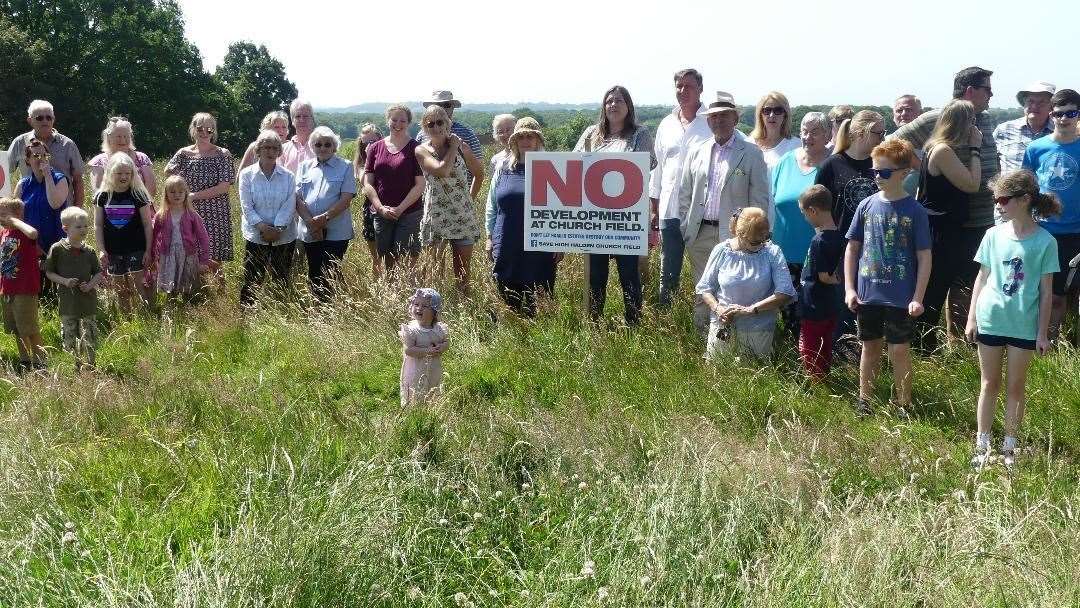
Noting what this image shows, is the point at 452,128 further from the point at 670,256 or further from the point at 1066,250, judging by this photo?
the point at 1066,250

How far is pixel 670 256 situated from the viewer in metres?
7.37

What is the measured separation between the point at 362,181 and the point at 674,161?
3061mm

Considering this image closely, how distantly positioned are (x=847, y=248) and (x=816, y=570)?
2618 mm

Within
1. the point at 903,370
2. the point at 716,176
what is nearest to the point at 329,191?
the point at 716,176

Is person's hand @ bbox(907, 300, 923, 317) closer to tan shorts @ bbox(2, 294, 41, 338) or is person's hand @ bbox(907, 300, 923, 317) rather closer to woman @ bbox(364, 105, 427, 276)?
woman @ bbox(364, 105, 427, 276)

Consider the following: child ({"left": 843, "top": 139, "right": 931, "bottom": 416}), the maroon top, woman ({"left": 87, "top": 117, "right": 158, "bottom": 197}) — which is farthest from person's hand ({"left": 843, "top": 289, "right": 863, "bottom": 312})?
woman ({"left": 87, "top": 117, "right": 158, "bottom": 197})

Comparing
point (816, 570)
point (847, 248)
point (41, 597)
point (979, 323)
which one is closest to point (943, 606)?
point (816, 570)

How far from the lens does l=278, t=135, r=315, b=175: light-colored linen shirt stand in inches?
377

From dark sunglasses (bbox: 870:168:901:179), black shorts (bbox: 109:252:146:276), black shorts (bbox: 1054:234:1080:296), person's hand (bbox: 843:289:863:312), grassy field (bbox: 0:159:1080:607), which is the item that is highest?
dark sunglasses (bbox: 870:168:901:179)

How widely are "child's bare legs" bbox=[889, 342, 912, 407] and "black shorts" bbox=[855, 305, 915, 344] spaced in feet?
0.15

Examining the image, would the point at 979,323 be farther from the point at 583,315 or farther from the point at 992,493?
the point at 583,315

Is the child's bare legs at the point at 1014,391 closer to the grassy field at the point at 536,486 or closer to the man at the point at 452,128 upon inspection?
the grassy field at the point at 536,486

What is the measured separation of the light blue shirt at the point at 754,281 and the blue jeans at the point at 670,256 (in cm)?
104

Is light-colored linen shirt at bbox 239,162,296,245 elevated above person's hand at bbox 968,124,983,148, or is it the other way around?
person's hand at bbox 968,124,983,148
